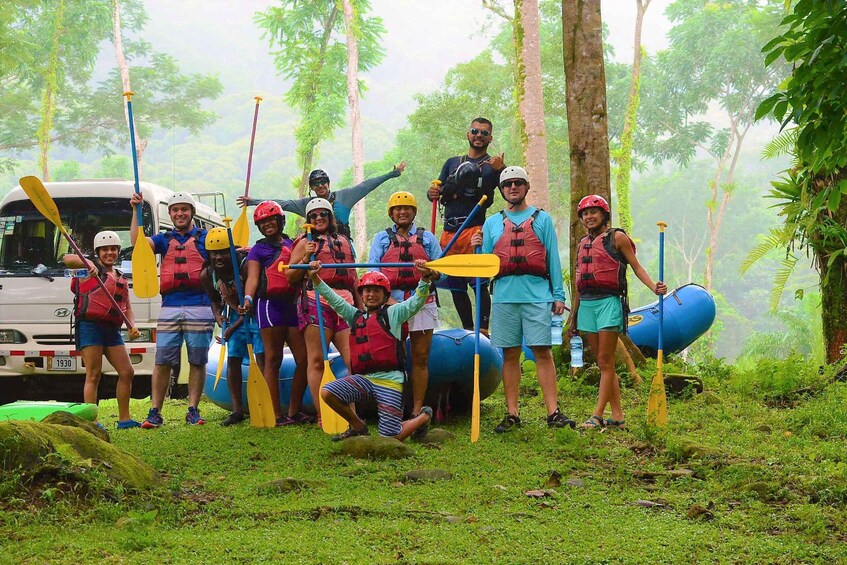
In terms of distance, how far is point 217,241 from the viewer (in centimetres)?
826

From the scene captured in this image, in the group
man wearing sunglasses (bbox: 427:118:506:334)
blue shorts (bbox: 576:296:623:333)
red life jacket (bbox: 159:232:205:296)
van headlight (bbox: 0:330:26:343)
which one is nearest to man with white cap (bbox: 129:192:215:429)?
red life jacket (bbox: 159:232:205:296)

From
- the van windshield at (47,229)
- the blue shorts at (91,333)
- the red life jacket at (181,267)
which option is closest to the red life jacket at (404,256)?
the red life jacket at (181,267)

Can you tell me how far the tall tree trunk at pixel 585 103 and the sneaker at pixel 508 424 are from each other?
10.7ft


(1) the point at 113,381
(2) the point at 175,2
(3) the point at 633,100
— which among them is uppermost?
(2) the point at 175,2

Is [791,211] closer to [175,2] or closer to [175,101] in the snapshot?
[175,101]

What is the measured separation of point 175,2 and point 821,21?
7417 inches

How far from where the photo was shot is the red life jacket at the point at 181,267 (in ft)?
26.7

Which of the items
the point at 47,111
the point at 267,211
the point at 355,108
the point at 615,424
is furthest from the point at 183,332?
the point at 47,111

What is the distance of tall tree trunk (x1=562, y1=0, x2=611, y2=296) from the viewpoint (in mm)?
10062

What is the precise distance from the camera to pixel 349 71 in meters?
26.2

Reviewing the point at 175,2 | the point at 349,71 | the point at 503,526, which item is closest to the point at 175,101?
the point at 349,71

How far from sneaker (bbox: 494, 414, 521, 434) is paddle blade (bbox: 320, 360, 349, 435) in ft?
3.73

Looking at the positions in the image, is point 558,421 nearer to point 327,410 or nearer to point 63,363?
point 327,410

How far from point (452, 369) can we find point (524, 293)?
0.93 m
